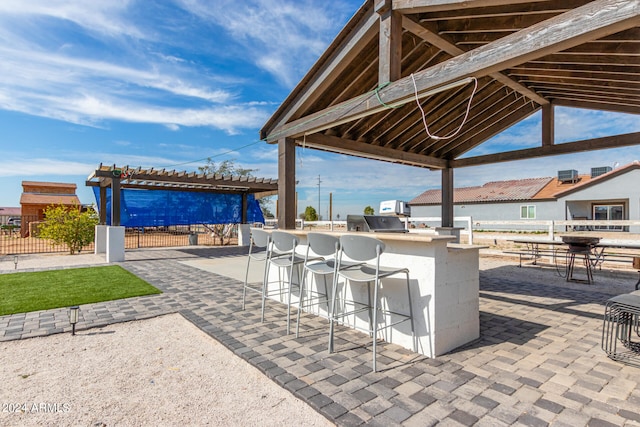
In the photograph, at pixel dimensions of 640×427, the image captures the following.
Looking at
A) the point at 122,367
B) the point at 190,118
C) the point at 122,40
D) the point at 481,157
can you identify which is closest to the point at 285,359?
the point at 122,367

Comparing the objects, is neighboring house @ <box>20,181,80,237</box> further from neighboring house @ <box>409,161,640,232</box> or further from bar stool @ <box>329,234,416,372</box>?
neighboring house @ <box>409,161,640,232</box>

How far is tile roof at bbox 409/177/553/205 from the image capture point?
22.3m

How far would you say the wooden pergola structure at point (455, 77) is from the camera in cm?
224

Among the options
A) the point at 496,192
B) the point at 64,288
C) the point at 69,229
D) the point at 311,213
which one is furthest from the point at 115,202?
the point at 496,192

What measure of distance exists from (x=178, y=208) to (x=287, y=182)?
8.51 meters

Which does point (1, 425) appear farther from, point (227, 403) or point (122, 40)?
point (122, 40)

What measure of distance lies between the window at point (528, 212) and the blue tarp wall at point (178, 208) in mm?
18498

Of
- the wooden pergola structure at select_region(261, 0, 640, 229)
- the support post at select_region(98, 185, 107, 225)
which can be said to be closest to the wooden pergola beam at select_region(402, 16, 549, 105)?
the wooden pergola structure at select_region(261, 0, 640, 229)

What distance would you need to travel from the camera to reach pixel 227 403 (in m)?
1.95

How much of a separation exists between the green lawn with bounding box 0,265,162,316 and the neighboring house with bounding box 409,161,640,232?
51.5 ft

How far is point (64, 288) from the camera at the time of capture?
502cm

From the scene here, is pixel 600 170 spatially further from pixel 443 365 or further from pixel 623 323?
pixel 443 365

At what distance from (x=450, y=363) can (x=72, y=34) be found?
914cm

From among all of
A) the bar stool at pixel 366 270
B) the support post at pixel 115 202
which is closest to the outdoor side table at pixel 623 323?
the bar stool at pixel 366 270
